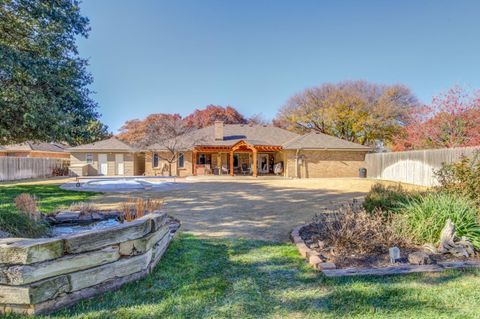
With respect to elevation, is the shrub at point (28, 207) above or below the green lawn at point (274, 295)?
above

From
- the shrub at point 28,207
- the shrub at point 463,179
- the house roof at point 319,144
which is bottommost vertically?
the shrub at point 28,207

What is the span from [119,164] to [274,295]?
27715 millimetres

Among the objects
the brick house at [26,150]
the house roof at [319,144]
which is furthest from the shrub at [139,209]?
the brick house at [26,150]

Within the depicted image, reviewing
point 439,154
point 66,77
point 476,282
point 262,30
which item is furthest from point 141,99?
point 476,282

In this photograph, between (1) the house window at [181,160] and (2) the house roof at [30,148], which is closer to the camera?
(1) the house window at [181,160]

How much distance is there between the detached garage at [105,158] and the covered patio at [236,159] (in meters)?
6.39

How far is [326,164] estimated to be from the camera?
24.8 meters

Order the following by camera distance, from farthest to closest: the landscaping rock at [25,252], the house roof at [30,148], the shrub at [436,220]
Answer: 1. the house roof at [30,148]
2. the shrub at [436,220]
3. the landscaping rock at [25,252]

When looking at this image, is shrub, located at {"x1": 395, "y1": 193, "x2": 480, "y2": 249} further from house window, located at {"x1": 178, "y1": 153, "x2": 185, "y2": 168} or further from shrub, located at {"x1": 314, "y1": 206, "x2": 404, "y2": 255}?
house window, located at {"x1": 178, "y1": 153, "x2": 185, "y2": 168}

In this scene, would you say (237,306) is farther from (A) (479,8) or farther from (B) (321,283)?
(A) (479,8)

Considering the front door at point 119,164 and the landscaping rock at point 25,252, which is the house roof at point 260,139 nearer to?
the front door at point 119,164

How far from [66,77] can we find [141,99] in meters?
19.7

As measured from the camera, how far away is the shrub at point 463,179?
581 centimetres

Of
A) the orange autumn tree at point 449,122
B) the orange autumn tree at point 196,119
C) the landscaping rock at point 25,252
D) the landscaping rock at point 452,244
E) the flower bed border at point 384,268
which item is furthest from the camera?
the orange autumn tree at point 196,119
